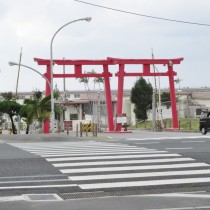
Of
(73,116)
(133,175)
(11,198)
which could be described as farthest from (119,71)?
(73,116)

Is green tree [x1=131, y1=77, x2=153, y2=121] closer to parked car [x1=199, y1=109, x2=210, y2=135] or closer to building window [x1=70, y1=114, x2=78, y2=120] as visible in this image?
building window [x1=70, y1=114, x2=78, y2=120]

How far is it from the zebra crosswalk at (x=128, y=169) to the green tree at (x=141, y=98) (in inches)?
2416

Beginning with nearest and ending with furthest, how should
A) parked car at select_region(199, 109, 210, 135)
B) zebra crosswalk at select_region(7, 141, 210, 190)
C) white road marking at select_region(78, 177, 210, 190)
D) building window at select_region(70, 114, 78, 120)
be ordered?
white road marking at select_region(78, 177, 210, 190), zebra crosswalk at select_region(7, 141, 210, 190), parked car at select_region(199, 109, 210, 135), building window at select_region(70, 114, 78, 120)

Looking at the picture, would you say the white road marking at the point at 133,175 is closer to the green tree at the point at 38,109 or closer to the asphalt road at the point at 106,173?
the asphalt road at the point at 106,173

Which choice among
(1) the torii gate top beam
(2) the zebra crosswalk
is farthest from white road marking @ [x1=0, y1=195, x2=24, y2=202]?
(1) the torii gate top beam

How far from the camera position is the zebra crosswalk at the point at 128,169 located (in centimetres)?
1231

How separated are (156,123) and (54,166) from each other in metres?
42.9

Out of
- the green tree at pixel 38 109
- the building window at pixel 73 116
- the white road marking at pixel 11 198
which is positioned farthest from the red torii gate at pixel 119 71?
the building window at pixel 73 116

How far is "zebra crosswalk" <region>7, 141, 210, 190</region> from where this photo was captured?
12.3m

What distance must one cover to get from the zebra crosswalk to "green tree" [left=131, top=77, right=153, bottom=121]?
201 ft

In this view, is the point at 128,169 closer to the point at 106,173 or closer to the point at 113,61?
the point at 106,173

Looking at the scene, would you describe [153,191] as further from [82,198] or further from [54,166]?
[54,166]

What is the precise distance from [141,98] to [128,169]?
66.2 meters

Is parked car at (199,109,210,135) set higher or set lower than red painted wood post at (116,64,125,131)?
lower
